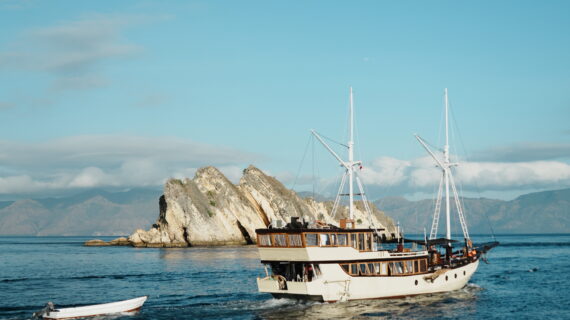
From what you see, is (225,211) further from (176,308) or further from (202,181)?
(176,308)

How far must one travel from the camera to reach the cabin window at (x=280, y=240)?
51438 mm

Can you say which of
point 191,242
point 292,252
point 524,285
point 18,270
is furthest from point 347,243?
point 191,242

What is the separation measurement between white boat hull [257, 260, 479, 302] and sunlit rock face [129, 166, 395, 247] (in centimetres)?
9083

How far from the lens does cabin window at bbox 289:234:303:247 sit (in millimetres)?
50406

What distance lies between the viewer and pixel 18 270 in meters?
95.5

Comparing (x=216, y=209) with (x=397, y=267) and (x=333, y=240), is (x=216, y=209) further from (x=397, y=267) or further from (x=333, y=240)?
(x=333, y=240)

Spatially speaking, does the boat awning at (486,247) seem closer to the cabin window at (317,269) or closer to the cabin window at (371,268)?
the cabin window at (371,268)

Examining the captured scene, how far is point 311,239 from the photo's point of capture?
50.3 m

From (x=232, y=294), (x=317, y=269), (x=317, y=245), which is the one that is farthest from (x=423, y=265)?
(x=232, y=294)

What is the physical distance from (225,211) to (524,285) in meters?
97.8

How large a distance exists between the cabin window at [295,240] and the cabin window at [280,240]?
63cm

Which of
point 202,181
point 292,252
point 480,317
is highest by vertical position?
point 202,181

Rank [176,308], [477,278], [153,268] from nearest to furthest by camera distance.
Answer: [176,308], [477,278], [153,268]

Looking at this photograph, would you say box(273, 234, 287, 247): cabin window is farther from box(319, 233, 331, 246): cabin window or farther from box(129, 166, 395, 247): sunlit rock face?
box(129, 166, 395, 247): sunlit rock face
